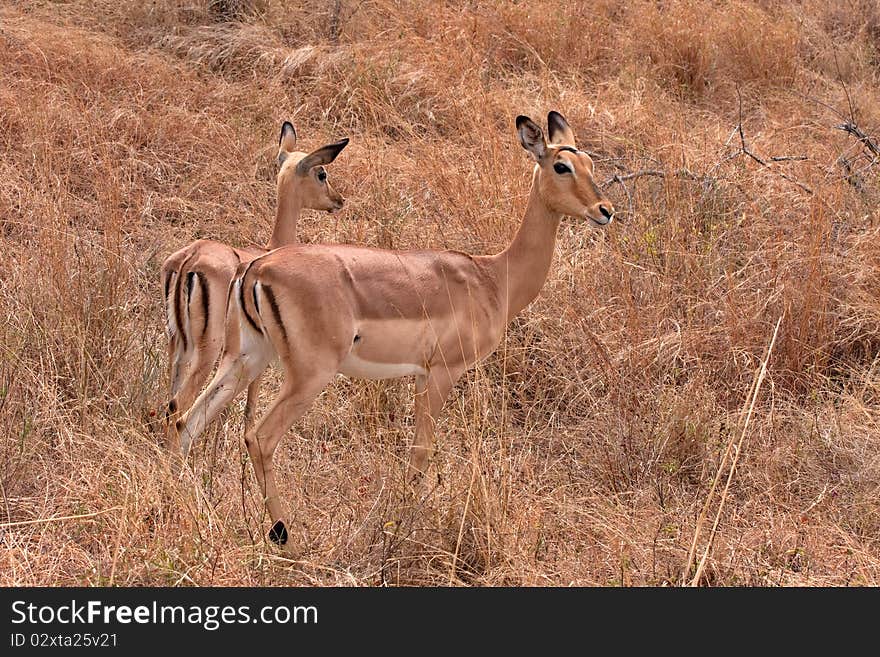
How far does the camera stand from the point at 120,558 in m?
3.65

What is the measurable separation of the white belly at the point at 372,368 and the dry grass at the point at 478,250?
0.87 feet

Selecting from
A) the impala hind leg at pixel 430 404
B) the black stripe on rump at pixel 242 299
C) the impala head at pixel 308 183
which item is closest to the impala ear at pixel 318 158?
the impala head at pixel 308 183

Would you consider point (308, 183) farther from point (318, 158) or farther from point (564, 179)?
point (564, 179)

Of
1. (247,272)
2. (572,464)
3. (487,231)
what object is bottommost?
(572,464)

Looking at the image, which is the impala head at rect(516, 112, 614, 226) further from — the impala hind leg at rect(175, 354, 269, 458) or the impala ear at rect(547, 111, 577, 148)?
the impala hind leg at rect(175, 354, 269, 458)

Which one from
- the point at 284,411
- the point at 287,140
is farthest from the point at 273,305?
the point at 287,140

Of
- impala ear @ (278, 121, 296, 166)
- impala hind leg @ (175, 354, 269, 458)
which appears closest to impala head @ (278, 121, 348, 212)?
impala ear @ (278, 121, 296, 166)

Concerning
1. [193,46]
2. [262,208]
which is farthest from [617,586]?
[193,46]

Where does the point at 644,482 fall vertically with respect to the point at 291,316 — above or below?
below

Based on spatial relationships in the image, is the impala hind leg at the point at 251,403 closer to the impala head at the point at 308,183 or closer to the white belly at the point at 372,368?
the white belly at the point at 372,368

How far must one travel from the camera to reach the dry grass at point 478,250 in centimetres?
399

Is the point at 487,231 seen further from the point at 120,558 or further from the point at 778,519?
the point at 120,558

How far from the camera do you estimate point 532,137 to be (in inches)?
196

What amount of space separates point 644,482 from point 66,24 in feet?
22.2
